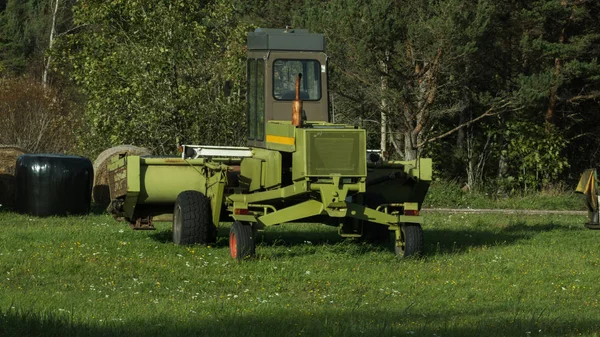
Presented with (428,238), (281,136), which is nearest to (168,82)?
(428,238)

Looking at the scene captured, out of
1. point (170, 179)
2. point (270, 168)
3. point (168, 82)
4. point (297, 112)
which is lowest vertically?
point (170, 179)

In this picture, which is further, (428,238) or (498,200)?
(498,200)

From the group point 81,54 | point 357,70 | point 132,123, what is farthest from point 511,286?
point 81,54

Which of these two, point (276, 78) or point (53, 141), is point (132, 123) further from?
point (276, 78)

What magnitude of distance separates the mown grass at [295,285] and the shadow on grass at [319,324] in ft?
0.06

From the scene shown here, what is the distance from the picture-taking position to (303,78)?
17188 mm

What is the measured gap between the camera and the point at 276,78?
1714 centimetres

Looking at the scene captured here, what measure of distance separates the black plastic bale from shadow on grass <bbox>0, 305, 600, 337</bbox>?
12.6 metres

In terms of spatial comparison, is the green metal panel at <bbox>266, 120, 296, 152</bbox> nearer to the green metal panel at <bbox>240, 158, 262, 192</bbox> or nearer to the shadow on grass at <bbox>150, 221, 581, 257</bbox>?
the green metal panel at <bbox>240, 158, 262, 192</bbox>

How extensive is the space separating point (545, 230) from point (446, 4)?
12370mm

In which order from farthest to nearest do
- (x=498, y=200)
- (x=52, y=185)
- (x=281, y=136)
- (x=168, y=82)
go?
(x=498, y=200) < (x=168, y=82) < (x=52, y=185) < (x=281, y=136)

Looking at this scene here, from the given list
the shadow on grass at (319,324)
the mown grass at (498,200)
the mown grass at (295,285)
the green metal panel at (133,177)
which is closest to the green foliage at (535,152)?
the mown grass at (498,200)

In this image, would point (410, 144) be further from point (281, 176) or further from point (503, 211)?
point (281, 176)

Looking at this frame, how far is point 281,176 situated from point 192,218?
4.78 ft
